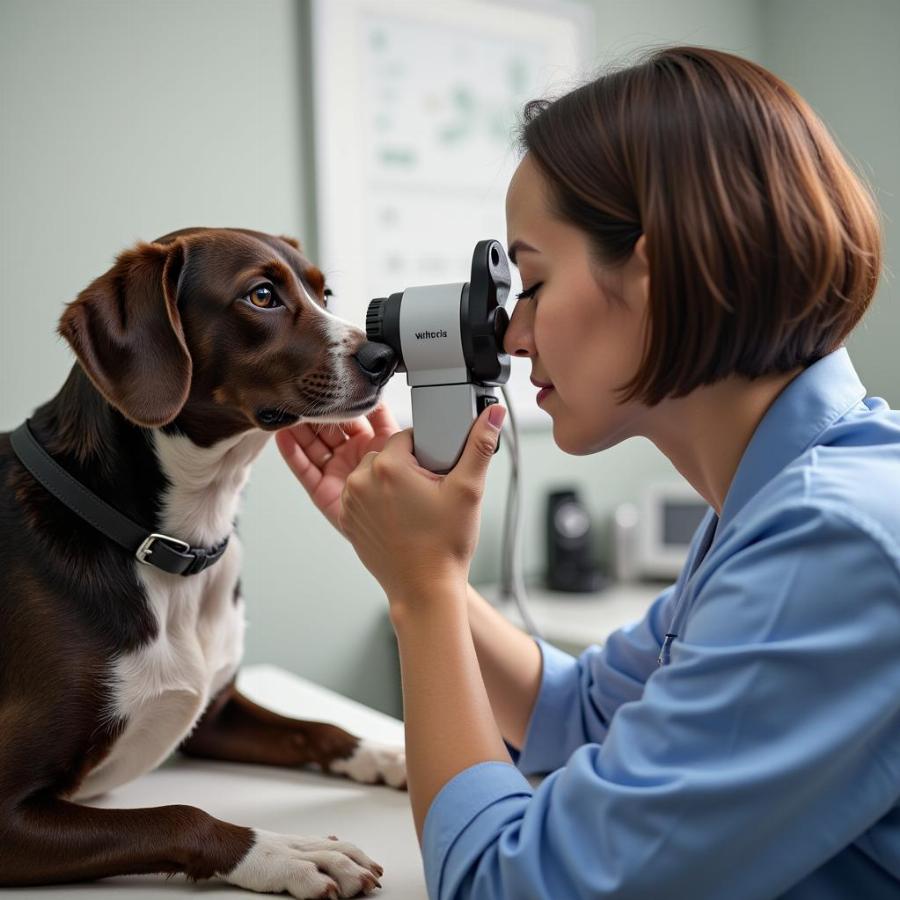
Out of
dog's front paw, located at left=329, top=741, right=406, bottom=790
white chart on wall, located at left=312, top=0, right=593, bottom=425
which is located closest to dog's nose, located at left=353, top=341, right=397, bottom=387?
dog's front paw, located at left=329, top=741, right=406, bottom=790

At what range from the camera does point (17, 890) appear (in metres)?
0.90

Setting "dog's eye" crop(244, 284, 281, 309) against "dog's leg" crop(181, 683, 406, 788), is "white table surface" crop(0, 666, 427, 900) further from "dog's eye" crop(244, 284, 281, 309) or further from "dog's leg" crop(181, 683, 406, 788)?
"dog's eye" crop(244, 284, 281, 309)

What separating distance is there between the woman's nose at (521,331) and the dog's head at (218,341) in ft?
0.61

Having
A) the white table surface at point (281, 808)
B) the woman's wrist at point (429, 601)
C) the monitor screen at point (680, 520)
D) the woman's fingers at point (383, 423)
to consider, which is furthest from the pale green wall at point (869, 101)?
the woman's wrist at point (429, 601)

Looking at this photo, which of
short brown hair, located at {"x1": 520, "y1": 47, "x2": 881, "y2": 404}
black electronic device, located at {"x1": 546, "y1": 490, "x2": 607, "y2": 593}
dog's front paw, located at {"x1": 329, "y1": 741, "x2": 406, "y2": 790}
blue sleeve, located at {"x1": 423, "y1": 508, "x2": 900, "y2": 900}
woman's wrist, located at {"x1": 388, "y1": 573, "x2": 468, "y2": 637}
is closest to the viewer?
blue sleeve, located at {"x1": 423, "y1": 508, "x2": 900, "y2": 900}

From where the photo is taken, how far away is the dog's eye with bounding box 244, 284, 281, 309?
46.3 inches

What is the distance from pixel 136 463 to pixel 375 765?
1.52 ft

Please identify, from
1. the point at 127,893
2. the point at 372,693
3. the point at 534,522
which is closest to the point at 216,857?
the point at 127,893

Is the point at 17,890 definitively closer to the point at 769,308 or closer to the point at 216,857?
the point at 216,857

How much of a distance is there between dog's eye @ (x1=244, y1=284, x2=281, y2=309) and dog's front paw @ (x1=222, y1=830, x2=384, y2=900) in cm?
61

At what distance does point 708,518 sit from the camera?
0.96 m

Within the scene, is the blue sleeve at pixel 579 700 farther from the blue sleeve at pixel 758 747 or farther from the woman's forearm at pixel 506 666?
the blue sleeve at pixel 758 747

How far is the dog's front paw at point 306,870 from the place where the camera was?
86 cm

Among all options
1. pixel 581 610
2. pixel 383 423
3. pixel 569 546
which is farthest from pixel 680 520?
pixel 383 423
